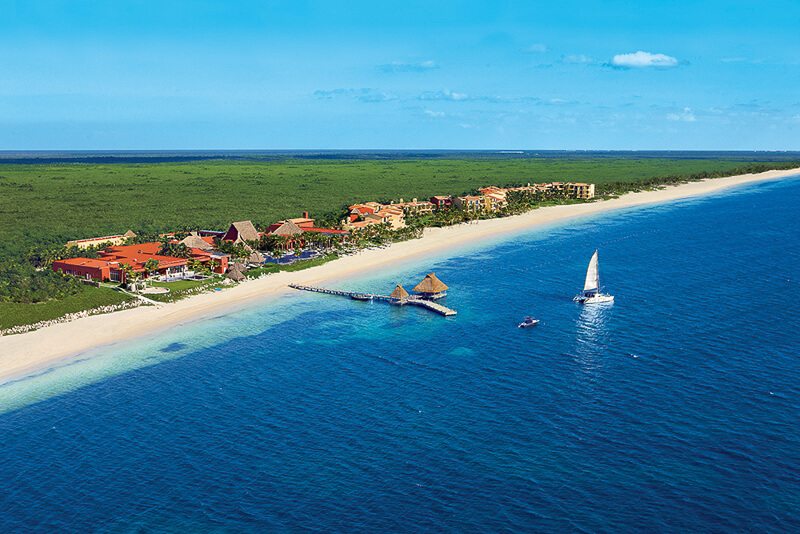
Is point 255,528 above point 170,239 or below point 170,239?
below

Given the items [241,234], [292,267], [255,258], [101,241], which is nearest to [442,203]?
[241,234]

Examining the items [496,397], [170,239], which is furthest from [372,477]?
[170,239]

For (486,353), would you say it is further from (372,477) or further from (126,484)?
Result: (126,484)

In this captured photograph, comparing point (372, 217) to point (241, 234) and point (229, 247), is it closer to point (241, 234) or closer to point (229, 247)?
point (241, 234)

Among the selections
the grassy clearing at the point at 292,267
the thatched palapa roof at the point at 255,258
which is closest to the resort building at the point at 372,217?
the grassy clearing at the point at 292,267

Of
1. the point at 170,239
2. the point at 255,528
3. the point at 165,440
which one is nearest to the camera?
the point at 255,528

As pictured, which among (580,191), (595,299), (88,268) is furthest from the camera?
(580,191)

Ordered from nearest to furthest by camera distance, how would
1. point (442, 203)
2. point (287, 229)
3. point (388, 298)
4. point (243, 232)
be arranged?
point (388, 298), point (243, 232), point (287, 229), point (442, 203)

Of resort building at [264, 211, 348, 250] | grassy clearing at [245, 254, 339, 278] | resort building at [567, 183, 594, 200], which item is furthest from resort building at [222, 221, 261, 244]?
resort building at [567, 183, 594, 200]
